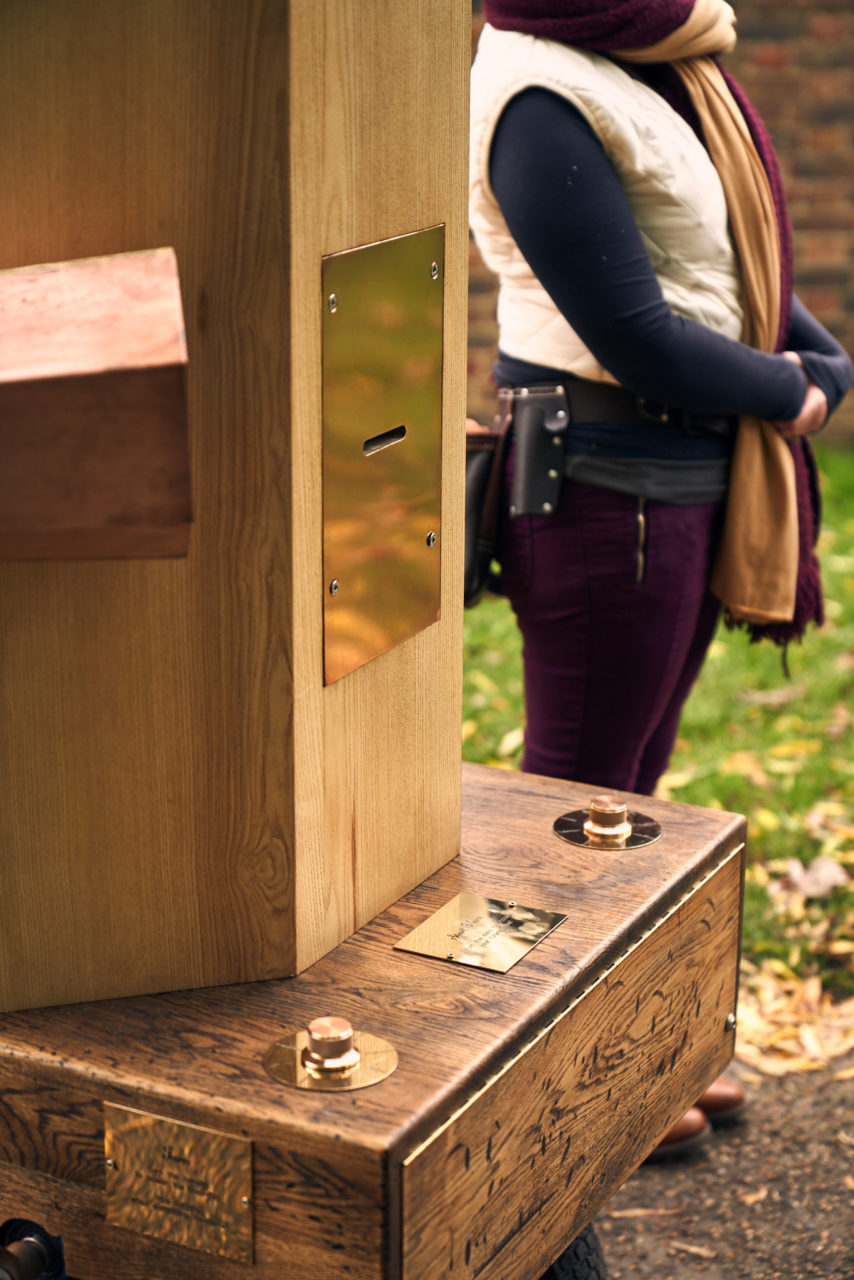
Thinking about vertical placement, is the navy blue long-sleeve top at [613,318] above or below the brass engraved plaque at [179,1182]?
above

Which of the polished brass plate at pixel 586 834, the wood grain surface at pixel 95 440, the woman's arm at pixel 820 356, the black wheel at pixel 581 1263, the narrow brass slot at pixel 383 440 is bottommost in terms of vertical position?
the black wheel at pixel 581 1263

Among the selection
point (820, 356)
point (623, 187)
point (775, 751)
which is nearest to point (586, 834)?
point (623, 187)

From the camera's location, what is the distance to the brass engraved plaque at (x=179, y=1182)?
1.07m

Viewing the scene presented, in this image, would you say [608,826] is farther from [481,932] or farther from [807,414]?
[807,414]

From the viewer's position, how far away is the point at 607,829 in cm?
151

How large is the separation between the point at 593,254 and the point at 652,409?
0.86 feet

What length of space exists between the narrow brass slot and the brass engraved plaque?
536 millimetres

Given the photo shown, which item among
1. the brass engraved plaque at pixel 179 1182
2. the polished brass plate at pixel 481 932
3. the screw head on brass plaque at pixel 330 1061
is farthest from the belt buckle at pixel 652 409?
the brass engraved plaque at pixel 179 1182

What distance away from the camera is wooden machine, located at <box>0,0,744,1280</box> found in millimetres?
1028

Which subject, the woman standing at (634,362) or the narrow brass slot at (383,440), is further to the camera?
the woman standing at (634,362)

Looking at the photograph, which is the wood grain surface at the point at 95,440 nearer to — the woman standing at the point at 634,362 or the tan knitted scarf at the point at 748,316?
the woman standing at the point at 634,362

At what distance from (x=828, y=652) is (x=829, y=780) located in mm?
827

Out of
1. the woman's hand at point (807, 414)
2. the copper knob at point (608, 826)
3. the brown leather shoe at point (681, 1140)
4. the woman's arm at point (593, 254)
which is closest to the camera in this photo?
the copper knob at point (608, 826)

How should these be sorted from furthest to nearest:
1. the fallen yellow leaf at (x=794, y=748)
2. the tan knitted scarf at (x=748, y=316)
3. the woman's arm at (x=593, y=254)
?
the fallen yellow leaf at (x=794, y=748)
the tan knitted scarf at (x=748, y=316)
the woman's arm at (x=593, y=254)
